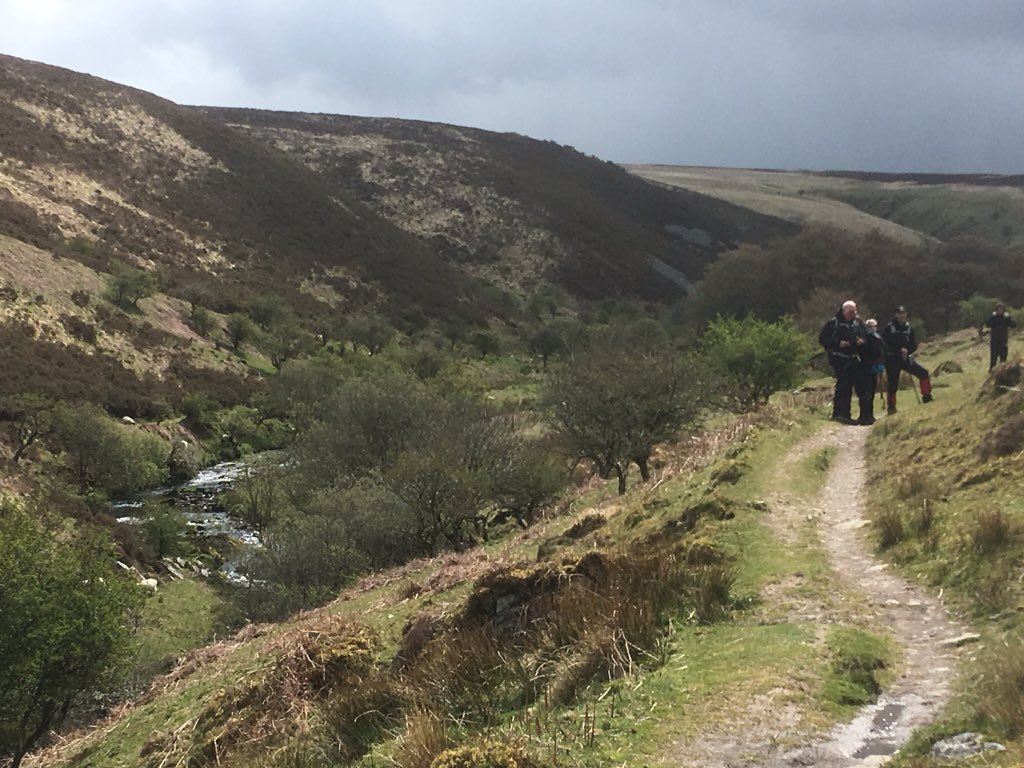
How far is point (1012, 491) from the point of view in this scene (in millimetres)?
8773

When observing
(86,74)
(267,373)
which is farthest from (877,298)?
(86,74)

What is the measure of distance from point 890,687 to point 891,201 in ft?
607

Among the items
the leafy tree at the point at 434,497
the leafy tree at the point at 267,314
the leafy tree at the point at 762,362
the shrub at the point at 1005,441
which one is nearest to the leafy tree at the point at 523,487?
the leafy tree at the point at 434,497

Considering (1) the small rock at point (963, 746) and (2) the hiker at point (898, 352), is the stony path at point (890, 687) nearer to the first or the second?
(1) the small rock at point (963, 746)

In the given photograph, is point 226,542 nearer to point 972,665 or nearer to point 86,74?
point 972,665

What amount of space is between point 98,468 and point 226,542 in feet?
27.8

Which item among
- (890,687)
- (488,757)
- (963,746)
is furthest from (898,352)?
(488,757)

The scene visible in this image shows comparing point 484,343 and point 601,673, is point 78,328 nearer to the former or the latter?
point 484,343

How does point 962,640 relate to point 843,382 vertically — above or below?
below

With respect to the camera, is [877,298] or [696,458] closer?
[696,458]

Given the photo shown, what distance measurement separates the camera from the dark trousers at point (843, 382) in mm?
17953

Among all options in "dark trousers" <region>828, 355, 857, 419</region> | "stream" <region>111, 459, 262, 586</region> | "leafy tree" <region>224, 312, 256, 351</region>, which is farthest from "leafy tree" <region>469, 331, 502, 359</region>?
"dark trousers" <region>828, 355, 857, 419</region>

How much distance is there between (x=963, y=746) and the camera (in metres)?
4.41

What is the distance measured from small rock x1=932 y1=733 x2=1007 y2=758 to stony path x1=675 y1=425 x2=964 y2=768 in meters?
0.29
